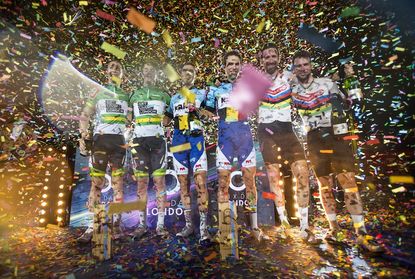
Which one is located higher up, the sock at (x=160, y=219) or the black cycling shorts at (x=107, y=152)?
the black cycling shorts at (x=107, y=152)

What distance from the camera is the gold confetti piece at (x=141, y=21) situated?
880 centimetres

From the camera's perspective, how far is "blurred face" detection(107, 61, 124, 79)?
5.17 m

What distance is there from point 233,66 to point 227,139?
1622 mm

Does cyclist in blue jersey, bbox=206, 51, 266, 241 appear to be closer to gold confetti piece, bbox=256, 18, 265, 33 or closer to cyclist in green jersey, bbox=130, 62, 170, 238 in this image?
cyclist in green jersey, bbox=130, 62, 170, 238

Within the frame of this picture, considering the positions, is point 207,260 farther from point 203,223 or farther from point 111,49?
point 111,49

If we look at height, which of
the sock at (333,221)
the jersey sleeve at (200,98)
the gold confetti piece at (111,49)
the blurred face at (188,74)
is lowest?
the sock at (333,221)

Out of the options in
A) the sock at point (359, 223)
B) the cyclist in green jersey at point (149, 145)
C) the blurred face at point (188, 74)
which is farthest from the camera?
the blurred face at point (188, 74)

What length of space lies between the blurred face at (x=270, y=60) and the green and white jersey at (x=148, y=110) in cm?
240

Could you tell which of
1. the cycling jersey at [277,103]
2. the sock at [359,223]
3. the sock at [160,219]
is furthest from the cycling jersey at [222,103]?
the sock at [359,223]

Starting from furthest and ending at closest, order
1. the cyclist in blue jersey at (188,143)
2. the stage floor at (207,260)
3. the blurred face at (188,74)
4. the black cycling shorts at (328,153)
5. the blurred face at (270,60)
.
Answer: the blurred face at (188,74) → the blurred face at (270,60) → the cyclist in blue jersey at (188,143) → the black cycling shorts at (328,153) → the stage floor at (207,260)

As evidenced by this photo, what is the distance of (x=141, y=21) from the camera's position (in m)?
9.77

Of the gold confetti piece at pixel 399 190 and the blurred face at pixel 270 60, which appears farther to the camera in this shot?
the gold confetti piece at pixel 399 190

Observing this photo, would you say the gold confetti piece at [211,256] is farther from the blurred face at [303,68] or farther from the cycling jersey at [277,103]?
the blurred face at [303,68]

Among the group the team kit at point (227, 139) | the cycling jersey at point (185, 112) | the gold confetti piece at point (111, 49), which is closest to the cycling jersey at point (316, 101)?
the team kit at point (227, 139)
